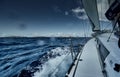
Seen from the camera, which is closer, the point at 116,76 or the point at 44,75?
the point at 116,76

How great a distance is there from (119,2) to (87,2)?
3.93 metres

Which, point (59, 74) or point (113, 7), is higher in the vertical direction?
point (113, 7)

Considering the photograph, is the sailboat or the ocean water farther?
the ocean water

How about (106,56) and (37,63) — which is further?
(37,63)

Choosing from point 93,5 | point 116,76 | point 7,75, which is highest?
point 93,5

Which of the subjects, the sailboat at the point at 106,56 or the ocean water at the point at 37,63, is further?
the ocean water at the point at 37,63

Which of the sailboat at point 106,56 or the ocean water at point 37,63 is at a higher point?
the sailboat at point 106,56

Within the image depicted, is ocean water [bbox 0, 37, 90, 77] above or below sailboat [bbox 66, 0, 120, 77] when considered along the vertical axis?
below

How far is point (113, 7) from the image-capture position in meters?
1.74

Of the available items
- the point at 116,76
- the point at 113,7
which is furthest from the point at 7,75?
the point at 113,7

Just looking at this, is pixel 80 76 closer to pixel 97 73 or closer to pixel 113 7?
pixel 97 73

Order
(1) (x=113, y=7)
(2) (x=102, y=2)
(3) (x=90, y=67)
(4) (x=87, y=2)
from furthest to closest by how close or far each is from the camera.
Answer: (2) (x=102, y=2) < (4) (x=87, y=2) < (3) (x=90, y=67) < (1) (x=113, y=7)

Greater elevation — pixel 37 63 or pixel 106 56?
pixel 106 56

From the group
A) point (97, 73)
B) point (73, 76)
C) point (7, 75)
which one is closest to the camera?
point (73, 76)
